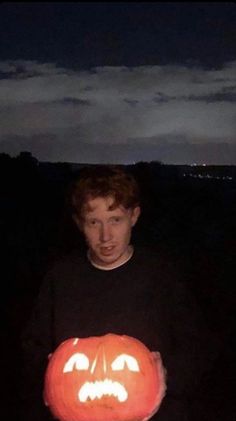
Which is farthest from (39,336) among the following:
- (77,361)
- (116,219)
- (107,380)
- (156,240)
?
(156,240)

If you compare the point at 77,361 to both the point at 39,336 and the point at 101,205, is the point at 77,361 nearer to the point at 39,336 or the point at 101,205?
the point at 39,336

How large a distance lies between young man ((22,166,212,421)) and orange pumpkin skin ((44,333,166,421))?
0.17ft

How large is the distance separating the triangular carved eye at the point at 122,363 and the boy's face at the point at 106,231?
339mm

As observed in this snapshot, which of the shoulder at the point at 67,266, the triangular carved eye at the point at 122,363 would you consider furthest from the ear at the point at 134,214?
the triangular carved eye at the point at 122,363

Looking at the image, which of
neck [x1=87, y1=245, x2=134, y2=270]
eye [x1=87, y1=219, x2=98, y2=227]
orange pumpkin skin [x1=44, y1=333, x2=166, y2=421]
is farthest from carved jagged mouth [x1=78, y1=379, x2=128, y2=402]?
eye [x1=87, y1=219, x2=98, y2=227]

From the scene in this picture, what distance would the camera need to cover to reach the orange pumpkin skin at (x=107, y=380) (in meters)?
3.58

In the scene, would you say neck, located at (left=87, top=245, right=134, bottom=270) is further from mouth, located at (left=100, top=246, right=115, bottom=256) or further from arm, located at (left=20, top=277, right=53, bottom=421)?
arm, located at (left=20, top=277, right=53, bottom=421)

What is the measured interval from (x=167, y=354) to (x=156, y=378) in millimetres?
97

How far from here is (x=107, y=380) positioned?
141 inches

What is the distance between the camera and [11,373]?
7082 millimetres

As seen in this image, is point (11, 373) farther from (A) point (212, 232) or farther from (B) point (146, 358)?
(A) point (212, 232)

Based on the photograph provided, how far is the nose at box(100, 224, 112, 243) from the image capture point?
3639 mm

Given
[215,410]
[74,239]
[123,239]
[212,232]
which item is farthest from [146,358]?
[212,232]

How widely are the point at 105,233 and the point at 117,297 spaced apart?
241 mm
